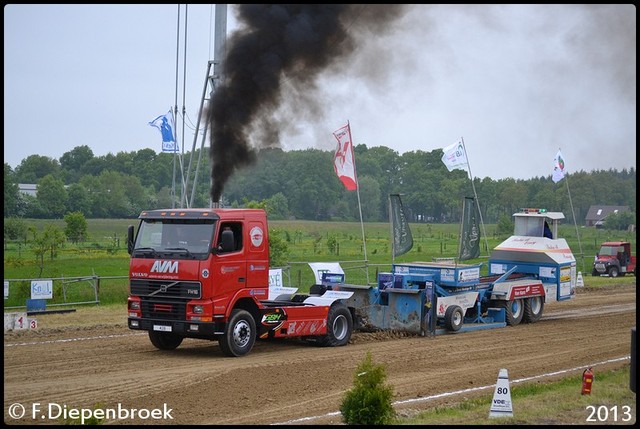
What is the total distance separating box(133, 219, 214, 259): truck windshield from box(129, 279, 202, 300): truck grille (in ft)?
1.68

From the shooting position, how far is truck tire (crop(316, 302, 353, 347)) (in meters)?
17.6

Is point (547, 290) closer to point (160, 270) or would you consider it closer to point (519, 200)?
point (160, 270)

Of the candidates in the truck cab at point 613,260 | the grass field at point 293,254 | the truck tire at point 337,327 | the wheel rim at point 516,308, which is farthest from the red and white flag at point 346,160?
the truck cab at point 613,260

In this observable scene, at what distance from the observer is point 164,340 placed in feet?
55.7

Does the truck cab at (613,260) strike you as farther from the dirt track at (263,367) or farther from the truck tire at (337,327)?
the truck tire at (337,327)

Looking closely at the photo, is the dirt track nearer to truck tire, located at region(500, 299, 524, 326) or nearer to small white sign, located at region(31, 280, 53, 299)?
truck tire, located at region(500, 299, 524, 326)

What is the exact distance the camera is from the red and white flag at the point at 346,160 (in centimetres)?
2612

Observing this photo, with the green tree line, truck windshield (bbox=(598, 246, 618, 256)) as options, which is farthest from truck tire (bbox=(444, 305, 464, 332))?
truck windshield (bbox=(598, 246, 618, 256))

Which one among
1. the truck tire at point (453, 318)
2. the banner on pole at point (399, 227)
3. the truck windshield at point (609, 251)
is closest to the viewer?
the truck tire at point (453, 318)

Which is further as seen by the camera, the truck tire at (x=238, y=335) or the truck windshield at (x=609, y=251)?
the truck windshield at (x=609, y=251)

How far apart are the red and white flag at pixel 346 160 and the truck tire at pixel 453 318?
7.19m

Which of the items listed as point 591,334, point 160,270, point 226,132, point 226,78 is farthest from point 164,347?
point 591,334

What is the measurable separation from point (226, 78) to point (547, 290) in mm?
10901

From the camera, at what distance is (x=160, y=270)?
15.5m
